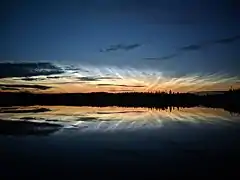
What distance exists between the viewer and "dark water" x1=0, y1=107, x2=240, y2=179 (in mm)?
4969

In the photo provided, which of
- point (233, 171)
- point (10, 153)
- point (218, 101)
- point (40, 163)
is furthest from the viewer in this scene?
point (218, 101)

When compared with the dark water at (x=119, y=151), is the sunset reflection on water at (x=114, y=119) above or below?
above

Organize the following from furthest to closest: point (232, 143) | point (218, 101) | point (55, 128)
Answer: point (218, 101) < point (55, 128) < point (232, 143)

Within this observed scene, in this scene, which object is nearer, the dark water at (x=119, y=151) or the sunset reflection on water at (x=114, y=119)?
the dark water at (x=119, y=151)

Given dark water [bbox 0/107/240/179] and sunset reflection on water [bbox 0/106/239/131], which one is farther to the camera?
sunset reflection on water [bbox 0/106/239/131]

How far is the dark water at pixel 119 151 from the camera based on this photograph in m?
4.97

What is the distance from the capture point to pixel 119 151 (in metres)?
6.13

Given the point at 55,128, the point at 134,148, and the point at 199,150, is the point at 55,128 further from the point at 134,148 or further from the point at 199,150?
the point at 199,150

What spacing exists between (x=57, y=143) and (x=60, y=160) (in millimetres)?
1250

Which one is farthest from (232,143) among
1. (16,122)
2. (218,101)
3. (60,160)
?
(218,101)

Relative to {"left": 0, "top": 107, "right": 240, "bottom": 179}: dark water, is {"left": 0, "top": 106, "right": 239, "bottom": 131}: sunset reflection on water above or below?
above

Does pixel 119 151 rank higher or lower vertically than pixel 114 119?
lower

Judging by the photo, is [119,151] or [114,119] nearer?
[119,151]

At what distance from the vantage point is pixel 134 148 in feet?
21.0
